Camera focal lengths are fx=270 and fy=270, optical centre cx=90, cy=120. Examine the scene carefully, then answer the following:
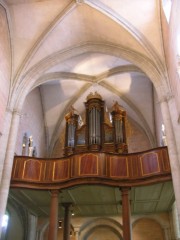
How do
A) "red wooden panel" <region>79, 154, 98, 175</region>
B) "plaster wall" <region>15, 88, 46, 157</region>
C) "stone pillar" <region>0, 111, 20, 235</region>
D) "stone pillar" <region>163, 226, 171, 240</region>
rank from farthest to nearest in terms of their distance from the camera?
1. "plaster wall" <region>15, 88, 46, 157</region>
2. "stone pillar" <region>163, 226, 171, 240</region>
3. "red wooden panel" <region>79, 154, 98, 175</region>
4. "stone pillar" <region>0, 111, 20, 235</region>

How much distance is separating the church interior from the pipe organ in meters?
0.06

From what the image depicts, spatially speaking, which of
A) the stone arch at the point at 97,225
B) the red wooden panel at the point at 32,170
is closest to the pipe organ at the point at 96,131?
the red wooden panel at the point at 32,170

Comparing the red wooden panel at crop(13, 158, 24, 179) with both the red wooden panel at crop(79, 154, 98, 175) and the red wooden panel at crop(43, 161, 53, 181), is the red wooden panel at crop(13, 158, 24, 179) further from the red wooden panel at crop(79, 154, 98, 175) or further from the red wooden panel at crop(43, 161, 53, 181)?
→ the red wooden panel at crop(79, 154, 98, 175)

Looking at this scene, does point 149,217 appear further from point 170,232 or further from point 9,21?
point 9,21

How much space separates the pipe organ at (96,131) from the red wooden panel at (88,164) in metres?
1.63

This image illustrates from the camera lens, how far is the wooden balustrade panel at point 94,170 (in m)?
11.1

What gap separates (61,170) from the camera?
11844 millimetres

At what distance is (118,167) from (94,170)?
1.06 m

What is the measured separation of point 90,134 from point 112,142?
1209 mm

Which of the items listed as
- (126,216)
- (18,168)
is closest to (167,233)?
(126,216)

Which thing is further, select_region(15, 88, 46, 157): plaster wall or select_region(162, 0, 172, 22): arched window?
select_region(15, 88, 46, 157): plaster wall

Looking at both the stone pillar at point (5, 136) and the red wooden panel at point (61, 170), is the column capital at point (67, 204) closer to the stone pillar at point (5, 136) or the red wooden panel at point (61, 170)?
the red wooden panel at point (61, 170)

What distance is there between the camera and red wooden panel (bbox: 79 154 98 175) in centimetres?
1123

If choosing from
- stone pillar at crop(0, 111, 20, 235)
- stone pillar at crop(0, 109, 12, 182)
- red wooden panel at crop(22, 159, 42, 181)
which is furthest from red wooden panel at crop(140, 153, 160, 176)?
stone pillar at crop(0, 109, 12, 182)
